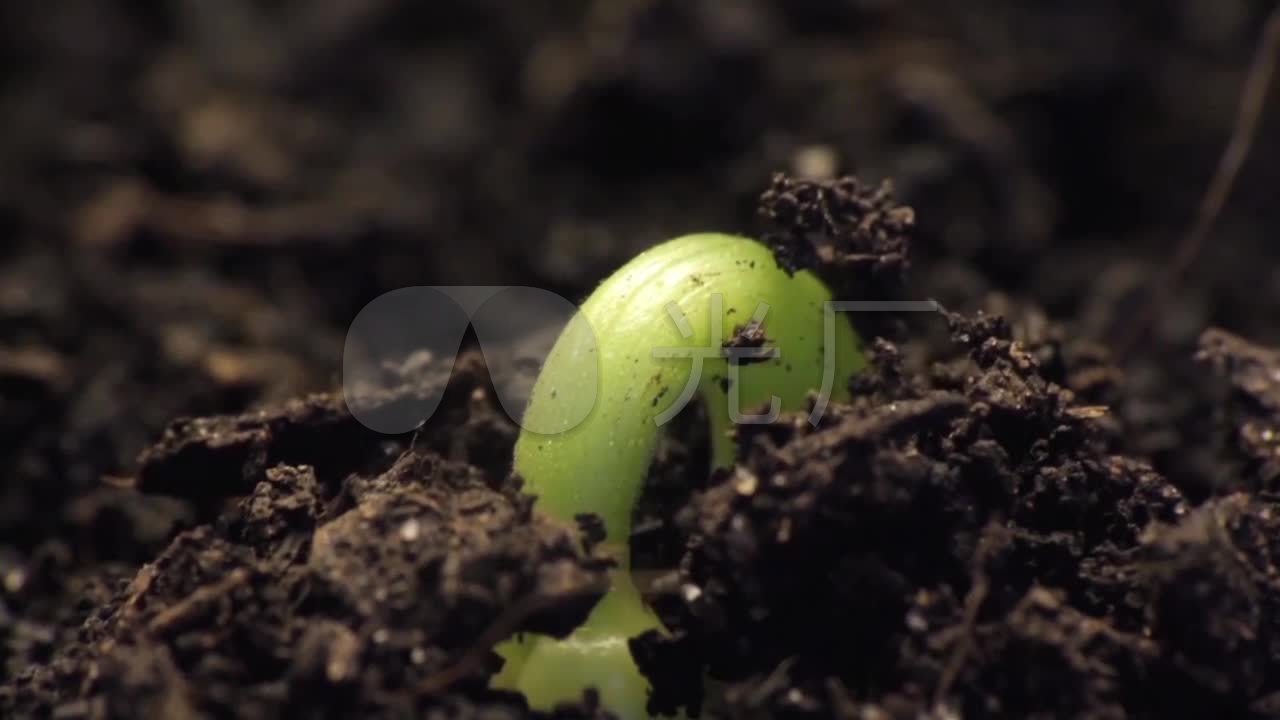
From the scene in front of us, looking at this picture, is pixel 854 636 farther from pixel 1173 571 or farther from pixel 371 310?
pixel 371 310

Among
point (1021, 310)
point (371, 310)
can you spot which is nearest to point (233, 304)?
point (371, 310)

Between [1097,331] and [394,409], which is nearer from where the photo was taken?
[394,409]

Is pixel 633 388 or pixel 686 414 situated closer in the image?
pixel 633 388
